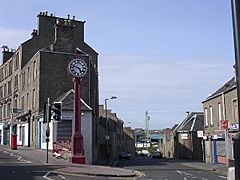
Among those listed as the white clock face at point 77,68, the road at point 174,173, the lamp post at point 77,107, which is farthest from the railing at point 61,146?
the white clock face at point 77,68

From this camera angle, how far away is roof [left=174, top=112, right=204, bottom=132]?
58478 millimetres

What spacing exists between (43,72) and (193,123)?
26.0 metres

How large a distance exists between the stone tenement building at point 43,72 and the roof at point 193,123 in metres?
16.5

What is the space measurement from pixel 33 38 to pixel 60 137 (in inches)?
770

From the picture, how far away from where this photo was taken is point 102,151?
6050 centimetres

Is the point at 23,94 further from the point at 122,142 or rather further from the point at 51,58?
the point at 122,142

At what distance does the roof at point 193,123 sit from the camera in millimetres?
58478

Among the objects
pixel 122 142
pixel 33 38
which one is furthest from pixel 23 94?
pixel 122 142

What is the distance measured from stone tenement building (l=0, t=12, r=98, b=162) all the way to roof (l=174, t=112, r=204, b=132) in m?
16.5

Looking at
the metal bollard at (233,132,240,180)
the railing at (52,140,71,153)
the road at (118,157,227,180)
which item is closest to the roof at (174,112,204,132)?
the road at (118,157,227,180)

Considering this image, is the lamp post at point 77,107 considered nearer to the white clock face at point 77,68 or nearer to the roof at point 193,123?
the white clock face at point 77,68

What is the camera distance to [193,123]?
5975cm

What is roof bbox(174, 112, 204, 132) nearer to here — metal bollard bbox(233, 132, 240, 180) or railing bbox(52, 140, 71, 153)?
railing bbox(52, 140, 71, 153)

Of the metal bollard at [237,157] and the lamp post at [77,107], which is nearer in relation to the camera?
the metal bollard at [237,157]
